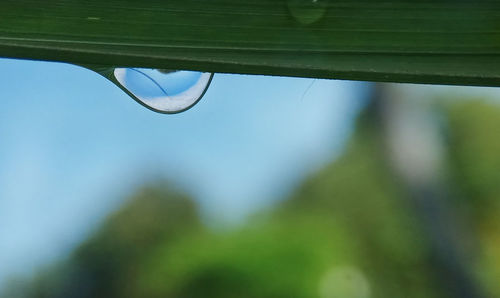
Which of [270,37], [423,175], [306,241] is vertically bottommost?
[306,241]

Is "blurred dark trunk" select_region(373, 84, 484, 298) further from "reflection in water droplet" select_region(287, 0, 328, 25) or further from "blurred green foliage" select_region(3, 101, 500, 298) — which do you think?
"reflection in water droplet" select_region(287, 0, 328, 25)

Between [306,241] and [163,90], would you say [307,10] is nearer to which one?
[163,90]

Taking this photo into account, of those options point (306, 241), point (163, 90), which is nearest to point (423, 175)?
point (306, 241)

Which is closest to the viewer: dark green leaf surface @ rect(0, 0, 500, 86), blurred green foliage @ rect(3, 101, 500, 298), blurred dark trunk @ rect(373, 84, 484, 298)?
dark green leaf surface @ rect(0, 0, 500, 86)

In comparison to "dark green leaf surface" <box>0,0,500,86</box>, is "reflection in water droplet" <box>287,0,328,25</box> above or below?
above

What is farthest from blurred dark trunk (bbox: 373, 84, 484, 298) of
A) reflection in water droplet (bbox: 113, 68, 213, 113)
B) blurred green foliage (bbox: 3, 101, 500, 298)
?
reflection in water droplet (bbox: 113, 68, 213, 113)

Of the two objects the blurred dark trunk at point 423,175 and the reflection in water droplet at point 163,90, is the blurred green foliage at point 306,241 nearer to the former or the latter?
the blurred dark trunk at point 423,175

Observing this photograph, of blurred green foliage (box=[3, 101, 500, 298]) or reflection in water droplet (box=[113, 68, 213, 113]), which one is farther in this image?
blurred green foliage (box=[3, 101, 500, 298])
